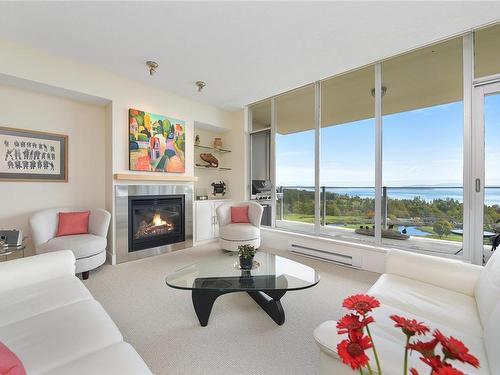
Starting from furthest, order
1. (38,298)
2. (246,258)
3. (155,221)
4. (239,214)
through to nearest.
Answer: (239,214) → (155,221) → (246,258) → (38,298)

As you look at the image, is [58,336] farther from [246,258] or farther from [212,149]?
[212,149]

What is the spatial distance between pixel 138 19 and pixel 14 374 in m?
2.68

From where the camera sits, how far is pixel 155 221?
381cm

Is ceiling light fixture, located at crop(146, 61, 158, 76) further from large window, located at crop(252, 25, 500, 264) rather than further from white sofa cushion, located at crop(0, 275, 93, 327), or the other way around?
white sofa cushion, located at crop(0, 275, 93, 327)

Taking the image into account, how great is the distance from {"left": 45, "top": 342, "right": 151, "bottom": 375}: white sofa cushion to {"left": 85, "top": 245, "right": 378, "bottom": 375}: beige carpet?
0.62 metres

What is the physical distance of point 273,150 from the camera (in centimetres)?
430

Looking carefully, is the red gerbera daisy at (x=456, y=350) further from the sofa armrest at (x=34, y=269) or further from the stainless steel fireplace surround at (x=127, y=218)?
the stainless steel fireplace surround at (x=127, y=218)

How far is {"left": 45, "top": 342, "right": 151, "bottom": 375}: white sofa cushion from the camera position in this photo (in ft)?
2.69

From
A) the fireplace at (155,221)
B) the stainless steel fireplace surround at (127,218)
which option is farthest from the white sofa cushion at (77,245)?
the fireplace at (155,221)

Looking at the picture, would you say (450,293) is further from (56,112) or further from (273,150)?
(56,112)

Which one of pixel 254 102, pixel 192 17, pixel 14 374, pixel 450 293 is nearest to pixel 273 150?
pixel 254 102

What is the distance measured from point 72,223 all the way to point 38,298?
1.88 metres

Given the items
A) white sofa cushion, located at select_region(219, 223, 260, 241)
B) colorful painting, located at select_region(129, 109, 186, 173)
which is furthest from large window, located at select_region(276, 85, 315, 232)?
colorful painting, located at select_region(129, 109, 186, 173)

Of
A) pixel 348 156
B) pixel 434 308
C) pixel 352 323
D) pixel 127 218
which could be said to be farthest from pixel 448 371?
pixel 127 218
